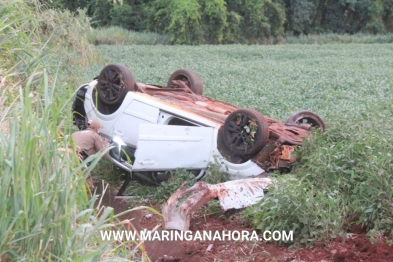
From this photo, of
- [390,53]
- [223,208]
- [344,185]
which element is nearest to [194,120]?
[223,208]

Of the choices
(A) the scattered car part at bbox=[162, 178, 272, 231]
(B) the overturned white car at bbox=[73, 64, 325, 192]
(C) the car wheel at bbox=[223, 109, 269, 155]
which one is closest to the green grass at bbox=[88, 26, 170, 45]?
(B) the overturned white car at bbox=[73, 64, 325, 192]

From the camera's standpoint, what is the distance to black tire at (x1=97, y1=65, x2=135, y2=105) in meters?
9.74

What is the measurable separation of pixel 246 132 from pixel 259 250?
7.55 feet

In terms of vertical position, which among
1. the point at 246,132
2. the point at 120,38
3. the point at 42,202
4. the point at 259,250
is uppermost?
the point at 42,202

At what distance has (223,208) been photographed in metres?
7.03

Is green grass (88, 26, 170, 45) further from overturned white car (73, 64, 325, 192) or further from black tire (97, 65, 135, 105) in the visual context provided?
overturned white car (73, 64, 325, 192)

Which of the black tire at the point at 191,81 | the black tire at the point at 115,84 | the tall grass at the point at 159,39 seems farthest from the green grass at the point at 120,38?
the black tire at the point at 115,84

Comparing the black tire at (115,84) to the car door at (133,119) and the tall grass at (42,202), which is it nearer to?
the car door at (133,119)

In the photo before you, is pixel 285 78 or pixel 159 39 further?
pixel 159 39

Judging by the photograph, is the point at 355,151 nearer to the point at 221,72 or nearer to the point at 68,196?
the point at 68,196

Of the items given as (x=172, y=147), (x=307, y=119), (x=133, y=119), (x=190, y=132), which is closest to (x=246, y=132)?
(x=190, y=132)

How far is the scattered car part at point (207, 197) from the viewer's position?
6.84m

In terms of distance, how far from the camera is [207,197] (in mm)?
6977

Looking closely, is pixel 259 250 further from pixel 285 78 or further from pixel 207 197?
pixel 285 78
